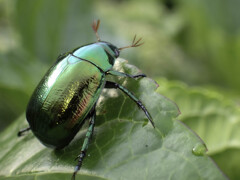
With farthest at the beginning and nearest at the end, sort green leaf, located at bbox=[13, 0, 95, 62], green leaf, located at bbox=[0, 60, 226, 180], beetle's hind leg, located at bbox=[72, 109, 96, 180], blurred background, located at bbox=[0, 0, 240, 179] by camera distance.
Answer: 1. green leaf, located at bbox=[13, 0, 95, 62]
2. blurred background, located at bbox=[0, 0, 240, 179]
3. beetle's hind leg, located at bbox=[72, 109, 96, 180]
4. green leaf, located at bbox=[0, 60, 226, 180]

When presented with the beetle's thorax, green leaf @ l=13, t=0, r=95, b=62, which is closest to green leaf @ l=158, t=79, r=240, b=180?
the beetle's thorax

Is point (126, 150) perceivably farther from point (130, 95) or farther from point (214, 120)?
point (214, 120)

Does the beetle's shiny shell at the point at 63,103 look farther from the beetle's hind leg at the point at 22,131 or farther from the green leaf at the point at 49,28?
the green leaf at the point at 49,28

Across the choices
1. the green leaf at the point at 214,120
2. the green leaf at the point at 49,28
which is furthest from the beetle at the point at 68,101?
the green leaf at the point at 49,28

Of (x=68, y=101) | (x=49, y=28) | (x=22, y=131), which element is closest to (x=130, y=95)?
(x=68, y=101)

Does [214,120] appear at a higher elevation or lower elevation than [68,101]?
lower

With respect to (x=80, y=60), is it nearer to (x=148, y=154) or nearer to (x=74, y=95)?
(x=74, y=95)

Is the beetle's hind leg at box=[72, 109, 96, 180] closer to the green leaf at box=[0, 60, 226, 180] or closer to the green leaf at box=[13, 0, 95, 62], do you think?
the green leaf at box=[0, 60, 226, 180]
